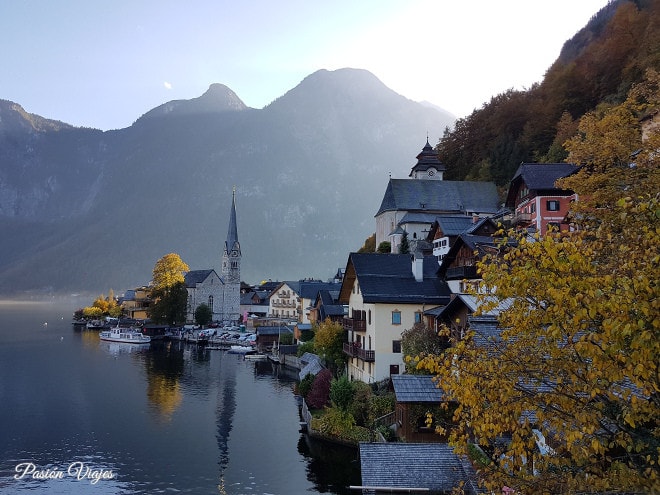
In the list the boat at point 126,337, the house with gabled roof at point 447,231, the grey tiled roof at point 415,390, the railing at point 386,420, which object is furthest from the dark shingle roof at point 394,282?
the boat at point 126,337

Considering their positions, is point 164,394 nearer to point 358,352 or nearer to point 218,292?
point 358,352

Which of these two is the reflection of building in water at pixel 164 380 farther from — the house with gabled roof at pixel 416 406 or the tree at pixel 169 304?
the house with gabled roof at pixel 416 406

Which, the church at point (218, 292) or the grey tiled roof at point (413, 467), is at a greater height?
the church at point (218, 292)

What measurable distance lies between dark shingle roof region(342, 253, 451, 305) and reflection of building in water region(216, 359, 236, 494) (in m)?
15.4

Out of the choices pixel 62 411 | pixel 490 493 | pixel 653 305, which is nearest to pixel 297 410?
pixel 62 411

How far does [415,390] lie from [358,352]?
1458cm

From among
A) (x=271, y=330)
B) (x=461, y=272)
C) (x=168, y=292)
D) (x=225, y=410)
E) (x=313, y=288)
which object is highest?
(x=461, y=272)

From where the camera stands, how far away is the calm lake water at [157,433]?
30422 millimetres

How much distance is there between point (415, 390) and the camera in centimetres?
2817

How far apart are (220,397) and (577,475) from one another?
4926 centimetres

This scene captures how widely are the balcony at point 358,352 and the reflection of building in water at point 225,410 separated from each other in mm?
11924

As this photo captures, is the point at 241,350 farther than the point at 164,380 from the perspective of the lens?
Yes

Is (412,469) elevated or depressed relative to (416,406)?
depressed

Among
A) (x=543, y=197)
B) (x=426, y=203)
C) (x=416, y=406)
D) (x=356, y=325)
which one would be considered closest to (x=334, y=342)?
(x=356, y=325)
